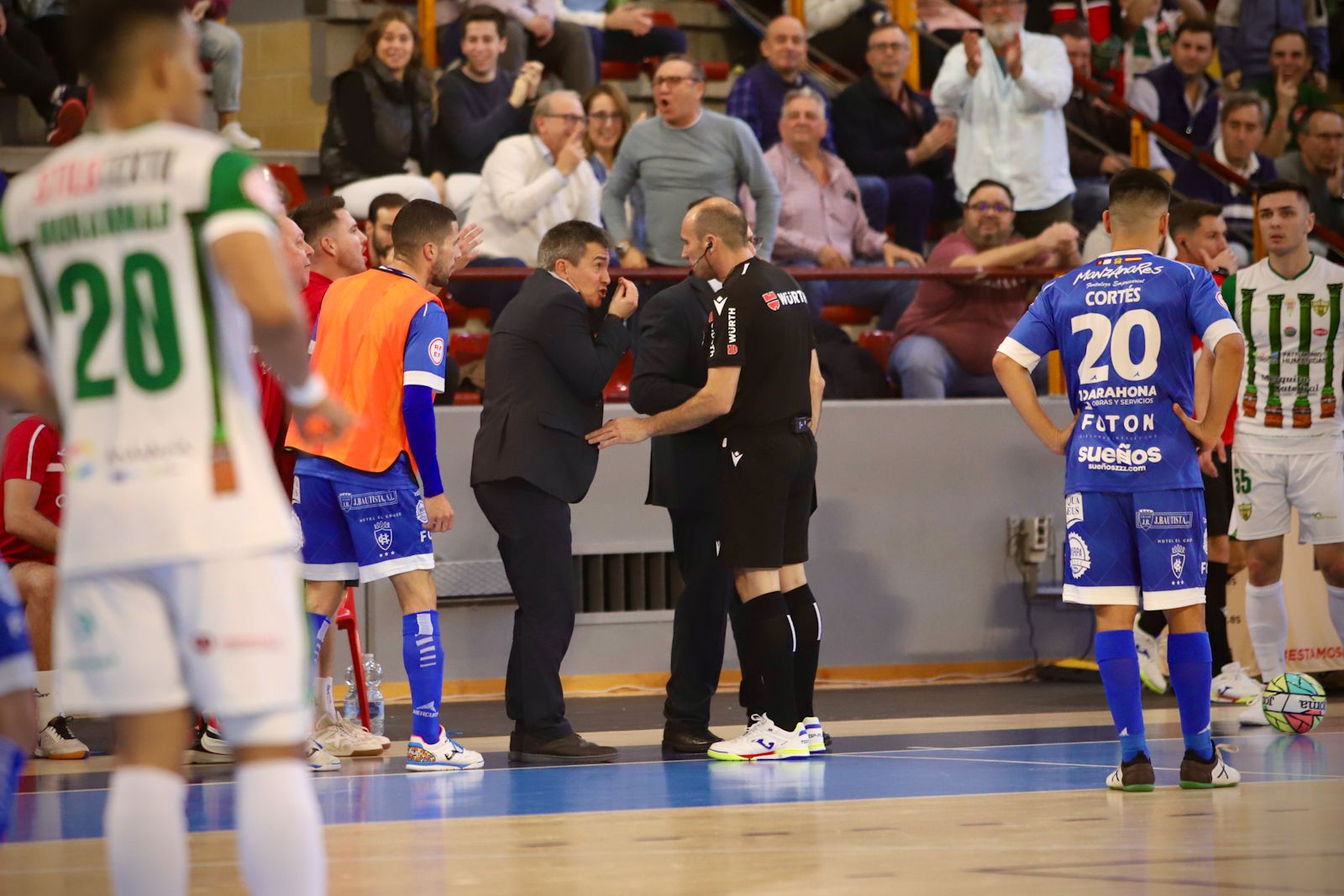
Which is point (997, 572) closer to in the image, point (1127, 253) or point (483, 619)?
point (483, 619)

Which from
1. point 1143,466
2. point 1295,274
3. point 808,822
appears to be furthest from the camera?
point 1295,274

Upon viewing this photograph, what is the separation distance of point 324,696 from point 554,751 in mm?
1138

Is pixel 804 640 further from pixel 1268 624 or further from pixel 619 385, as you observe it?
pixel 619 385

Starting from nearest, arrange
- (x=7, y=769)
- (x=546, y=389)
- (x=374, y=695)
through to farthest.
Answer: (x=7, y=769) < (x=546, y=389) < (x=374, y=695)

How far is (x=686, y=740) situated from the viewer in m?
7.33

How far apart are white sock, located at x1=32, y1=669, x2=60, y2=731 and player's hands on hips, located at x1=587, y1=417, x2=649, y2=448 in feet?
8.60

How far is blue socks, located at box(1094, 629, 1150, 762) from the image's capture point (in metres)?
5.87

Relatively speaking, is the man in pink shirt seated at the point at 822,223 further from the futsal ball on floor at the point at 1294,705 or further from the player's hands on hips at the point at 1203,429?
the player's hands on hips at the point at 1203,429

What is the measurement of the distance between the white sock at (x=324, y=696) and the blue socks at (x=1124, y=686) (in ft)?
10.7

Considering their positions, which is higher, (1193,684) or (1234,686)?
(1193,684)

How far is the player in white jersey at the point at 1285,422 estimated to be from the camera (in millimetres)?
8742

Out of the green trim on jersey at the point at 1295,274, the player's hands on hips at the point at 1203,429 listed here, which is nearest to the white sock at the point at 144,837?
the player's hands on hips at the point at 1203,429

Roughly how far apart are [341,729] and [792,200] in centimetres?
497

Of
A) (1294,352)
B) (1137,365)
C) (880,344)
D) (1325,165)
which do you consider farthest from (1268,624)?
(1325,165)
